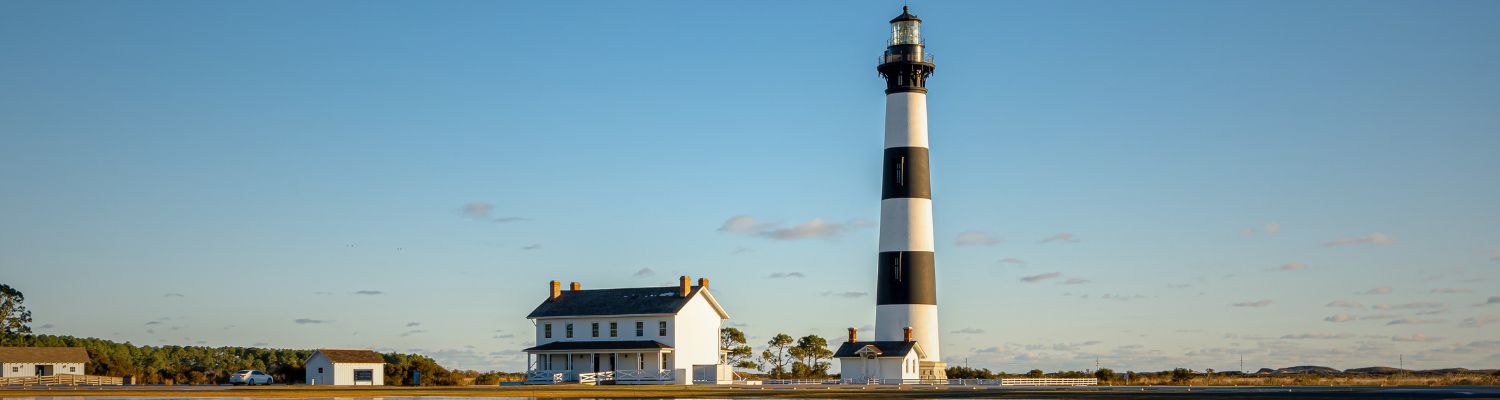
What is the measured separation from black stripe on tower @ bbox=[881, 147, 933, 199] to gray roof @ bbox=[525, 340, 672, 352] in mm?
12337

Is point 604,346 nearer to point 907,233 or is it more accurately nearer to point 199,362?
point 907,233

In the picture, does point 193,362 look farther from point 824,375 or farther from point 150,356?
point 824,375

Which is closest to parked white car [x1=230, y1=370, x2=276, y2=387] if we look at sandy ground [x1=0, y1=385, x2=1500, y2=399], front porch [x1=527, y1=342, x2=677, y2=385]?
front porch [x1=527, y1=342, x2=677, y2=385]

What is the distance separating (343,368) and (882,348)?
2282 cm

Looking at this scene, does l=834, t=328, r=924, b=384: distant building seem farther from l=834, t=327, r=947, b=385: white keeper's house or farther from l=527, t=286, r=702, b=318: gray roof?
l=527, t=286, r=702, b=318: gray roof

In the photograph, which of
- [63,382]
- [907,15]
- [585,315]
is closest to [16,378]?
[63,382]

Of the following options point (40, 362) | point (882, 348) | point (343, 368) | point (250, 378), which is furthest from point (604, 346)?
point (40, 362)

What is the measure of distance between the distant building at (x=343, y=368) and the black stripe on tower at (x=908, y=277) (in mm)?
22216

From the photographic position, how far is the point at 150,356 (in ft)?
315

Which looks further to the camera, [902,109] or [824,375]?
[824,375]

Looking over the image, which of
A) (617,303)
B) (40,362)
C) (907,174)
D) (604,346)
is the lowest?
(40,362)

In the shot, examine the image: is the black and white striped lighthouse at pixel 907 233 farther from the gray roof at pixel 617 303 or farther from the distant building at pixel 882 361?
the gray roof at pixel 617 303

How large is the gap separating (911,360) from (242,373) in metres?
28.0

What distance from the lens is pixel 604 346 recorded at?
229ft
